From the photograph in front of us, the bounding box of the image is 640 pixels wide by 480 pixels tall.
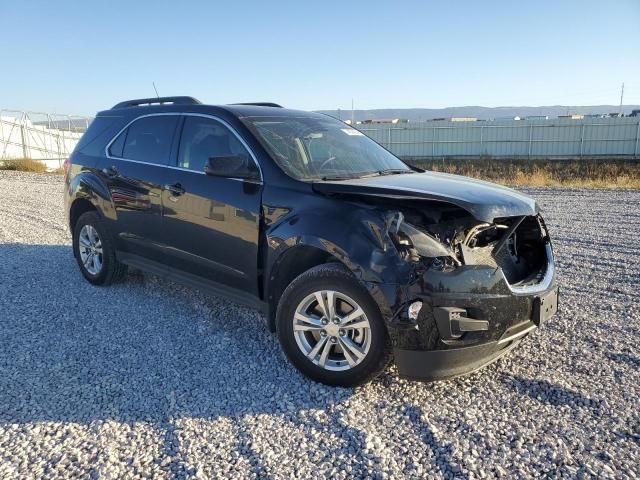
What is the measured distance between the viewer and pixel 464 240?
343 centimetres

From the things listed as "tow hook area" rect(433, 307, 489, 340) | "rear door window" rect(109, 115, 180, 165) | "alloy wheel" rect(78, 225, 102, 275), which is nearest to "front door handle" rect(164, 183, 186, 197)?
"rear door window" rect(109, 115, 180, 165)

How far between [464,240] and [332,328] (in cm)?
104

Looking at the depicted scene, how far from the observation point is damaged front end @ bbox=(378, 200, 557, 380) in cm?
307

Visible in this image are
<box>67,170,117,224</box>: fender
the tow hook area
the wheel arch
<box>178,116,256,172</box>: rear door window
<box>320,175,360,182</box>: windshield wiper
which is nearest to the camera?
the tow hook area

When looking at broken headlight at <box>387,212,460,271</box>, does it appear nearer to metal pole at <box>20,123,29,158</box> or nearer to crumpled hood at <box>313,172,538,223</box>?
crumpled hood at <box>313,172,538,223</box>

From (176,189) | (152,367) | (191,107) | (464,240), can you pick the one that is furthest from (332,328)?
(191,107)

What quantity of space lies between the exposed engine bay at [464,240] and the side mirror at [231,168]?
1.22 metres

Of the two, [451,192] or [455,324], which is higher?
[451,192]

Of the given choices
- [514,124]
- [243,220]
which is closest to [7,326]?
[243,220]

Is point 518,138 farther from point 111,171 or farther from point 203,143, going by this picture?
point 203,143

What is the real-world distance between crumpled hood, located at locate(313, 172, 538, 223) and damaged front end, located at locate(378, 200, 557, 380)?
0.34ft

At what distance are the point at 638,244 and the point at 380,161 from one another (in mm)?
5105

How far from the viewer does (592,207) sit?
11.5m

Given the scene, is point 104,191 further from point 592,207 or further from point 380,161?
point 592,207
